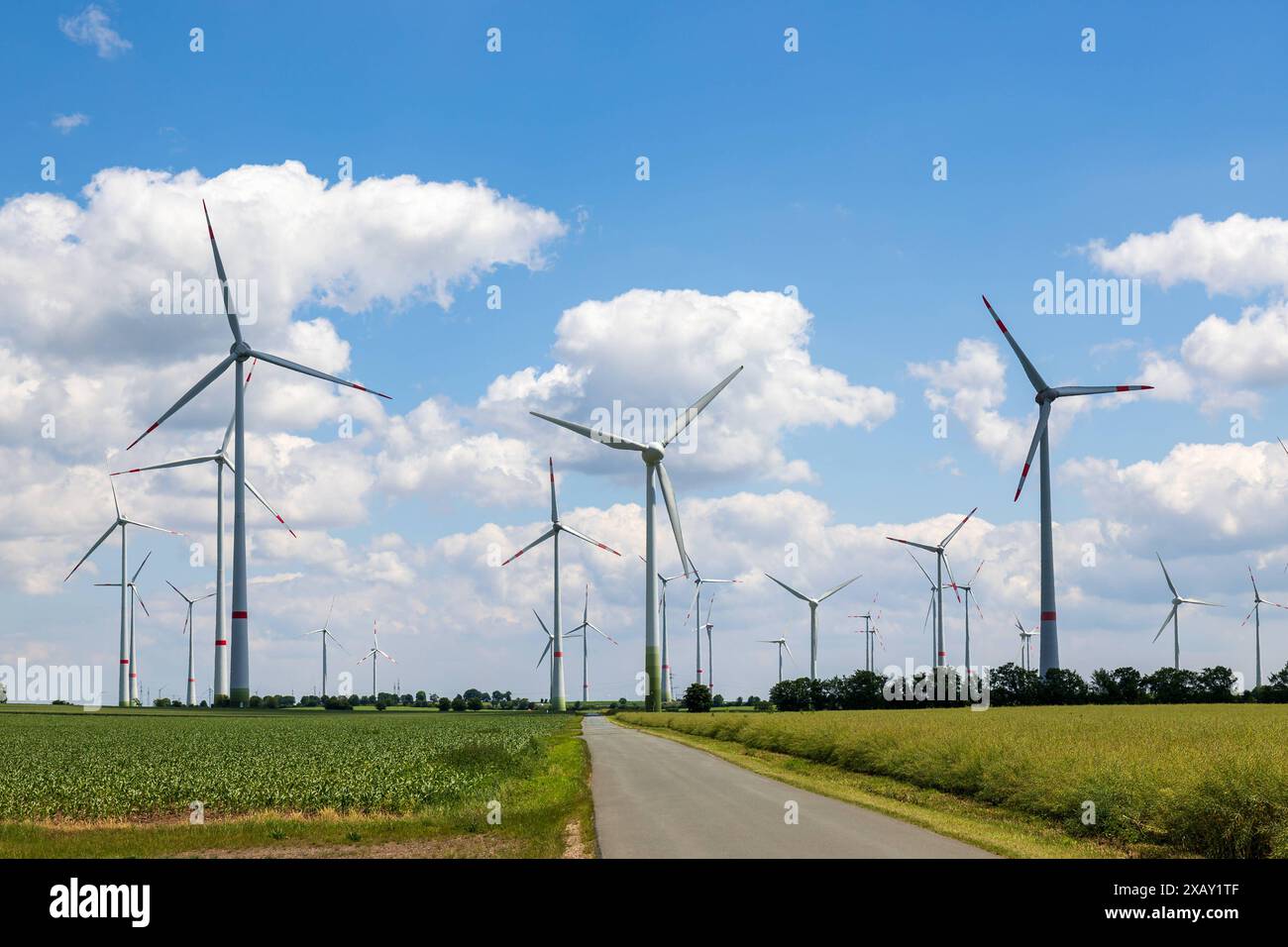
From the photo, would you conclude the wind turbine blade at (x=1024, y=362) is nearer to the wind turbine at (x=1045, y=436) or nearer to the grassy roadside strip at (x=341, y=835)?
the wind turbine at (x=1045, y=436)

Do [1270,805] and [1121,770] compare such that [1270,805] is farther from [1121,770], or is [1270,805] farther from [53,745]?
[53,745]

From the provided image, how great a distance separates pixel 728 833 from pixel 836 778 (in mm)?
20302

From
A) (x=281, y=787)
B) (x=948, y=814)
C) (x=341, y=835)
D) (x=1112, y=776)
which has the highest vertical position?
(x=1112, y=776)

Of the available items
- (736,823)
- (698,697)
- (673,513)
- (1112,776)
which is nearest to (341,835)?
(736,823)

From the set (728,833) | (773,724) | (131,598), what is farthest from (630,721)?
(728,833)

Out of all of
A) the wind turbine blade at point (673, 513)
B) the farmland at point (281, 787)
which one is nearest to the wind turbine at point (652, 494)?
the wind turbine blade at point (673, 513)

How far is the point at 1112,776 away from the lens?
28109 mm

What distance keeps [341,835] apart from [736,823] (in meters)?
9.12

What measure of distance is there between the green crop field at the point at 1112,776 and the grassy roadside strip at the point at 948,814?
51cm

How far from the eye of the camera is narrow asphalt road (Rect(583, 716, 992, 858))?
21.6 m

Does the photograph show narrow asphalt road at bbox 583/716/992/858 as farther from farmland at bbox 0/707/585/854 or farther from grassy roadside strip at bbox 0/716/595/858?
farmland at bbox 0/707/585/854

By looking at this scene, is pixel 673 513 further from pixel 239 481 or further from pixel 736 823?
pixel 736 823
